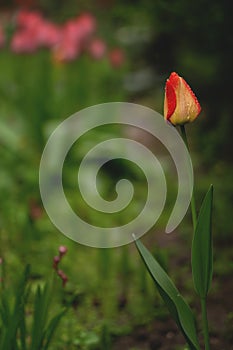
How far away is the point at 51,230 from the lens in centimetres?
316

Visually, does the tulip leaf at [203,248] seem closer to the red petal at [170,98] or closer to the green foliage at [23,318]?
the red petal at [170,98]

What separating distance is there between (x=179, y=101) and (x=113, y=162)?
2.28 m

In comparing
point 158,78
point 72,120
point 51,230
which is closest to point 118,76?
point 158,78

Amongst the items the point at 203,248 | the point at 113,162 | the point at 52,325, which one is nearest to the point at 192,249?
the point at 203,248

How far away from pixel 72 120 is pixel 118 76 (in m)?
1.86

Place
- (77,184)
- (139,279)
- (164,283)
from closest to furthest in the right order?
(164,283), (139,279), (77,184)

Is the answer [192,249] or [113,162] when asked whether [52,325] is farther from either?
[113,162]

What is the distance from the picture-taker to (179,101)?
1.60 metres

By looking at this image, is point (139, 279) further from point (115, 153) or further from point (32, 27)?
point (32, 27)

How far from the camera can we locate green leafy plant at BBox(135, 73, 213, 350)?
1596 mm

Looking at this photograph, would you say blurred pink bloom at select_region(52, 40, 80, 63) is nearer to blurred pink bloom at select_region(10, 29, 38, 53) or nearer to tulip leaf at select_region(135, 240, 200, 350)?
blurred pink bloom at select_region(10, 29, 38, 53)

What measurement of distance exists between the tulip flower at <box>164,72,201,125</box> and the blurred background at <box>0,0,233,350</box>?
0.71 meters

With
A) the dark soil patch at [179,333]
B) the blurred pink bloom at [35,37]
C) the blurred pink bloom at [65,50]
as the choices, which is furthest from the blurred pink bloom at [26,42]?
the dark soil patch at [179,333]

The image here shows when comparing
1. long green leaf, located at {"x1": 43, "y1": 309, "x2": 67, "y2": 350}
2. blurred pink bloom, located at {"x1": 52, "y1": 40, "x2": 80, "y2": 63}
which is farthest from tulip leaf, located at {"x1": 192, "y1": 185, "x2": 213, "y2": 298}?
blurred pink bloom, located at {"x1": 52, "y1": 40, "x2": 80, "y2": 63}
